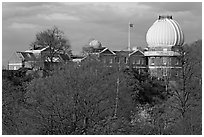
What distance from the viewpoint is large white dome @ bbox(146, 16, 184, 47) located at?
19.0 metres

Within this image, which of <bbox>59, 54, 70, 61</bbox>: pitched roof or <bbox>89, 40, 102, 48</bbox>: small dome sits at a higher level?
<bbox>89, 40, 102, 48</bbox>: small dome

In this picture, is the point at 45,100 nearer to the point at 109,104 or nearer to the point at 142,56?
the point at 109,104

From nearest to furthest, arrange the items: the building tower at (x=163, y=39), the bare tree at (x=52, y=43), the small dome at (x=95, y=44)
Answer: the bare tree at (x=52, y=43)
the building tower at (x=163, y=39)
the small dome at (x=95, y=44)

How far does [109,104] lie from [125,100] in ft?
5.68

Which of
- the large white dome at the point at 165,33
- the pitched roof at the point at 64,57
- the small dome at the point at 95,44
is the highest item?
the large white dome at the point at 165,33

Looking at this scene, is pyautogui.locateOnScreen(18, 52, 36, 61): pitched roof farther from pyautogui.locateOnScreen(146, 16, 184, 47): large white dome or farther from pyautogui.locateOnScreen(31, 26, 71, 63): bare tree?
pyautogui.locateOnScreen(146, 16, 184, 47): large white dome

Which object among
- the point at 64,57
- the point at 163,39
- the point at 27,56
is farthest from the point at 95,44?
the point at 64,57

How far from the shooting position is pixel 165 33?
19.3m

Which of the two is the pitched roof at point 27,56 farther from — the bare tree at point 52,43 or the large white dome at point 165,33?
the large white dome at point 165,33

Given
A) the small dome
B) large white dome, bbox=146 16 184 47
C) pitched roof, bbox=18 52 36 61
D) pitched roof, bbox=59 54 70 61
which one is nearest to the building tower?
large white dome, bbox=146 16 184 47

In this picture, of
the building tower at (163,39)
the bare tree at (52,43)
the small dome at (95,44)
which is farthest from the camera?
the small dome at (95,44)

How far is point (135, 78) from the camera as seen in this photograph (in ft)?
43.2

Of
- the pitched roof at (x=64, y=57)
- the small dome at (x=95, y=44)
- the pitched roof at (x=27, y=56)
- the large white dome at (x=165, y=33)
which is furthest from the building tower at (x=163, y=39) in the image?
the pitched roof at (x=27, y=56)

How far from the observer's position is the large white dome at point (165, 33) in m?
19.0
